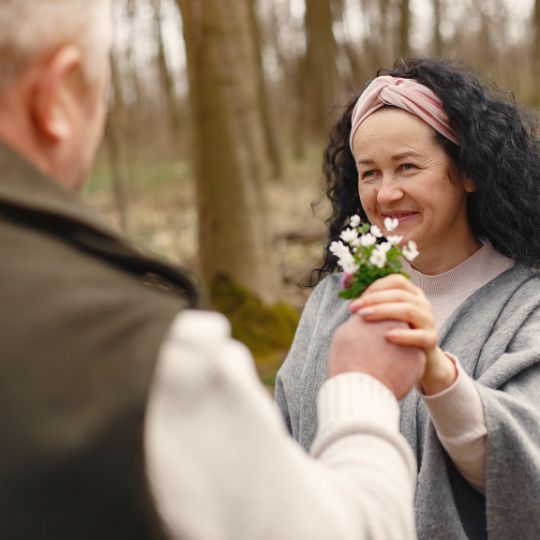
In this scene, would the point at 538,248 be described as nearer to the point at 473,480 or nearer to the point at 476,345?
the point at 476,345

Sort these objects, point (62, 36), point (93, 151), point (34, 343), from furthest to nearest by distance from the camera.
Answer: point (93, 151)
point (62, 36)
point (34, 343)

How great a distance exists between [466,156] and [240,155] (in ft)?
12.8

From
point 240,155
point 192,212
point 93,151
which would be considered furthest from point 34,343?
point 192,212

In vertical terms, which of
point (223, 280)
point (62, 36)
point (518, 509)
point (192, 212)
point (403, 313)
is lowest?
point (192, 212)

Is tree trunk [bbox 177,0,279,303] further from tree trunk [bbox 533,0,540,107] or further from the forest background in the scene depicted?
tree trunk [bbox 533,0,540,107]

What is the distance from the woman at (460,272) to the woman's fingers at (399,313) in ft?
1.39

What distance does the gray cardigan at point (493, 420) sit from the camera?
197 cm

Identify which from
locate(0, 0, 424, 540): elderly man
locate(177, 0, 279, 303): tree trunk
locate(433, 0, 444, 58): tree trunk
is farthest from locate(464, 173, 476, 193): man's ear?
locate(433, 0, 444, 58): tree trunk

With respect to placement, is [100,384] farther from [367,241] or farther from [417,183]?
[417,183]

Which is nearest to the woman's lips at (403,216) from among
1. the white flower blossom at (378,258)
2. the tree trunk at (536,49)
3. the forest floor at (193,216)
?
the forest floor at (193,216)

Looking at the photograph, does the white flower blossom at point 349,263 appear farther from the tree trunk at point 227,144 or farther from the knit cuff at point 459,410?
the tree trunk at point 227,144

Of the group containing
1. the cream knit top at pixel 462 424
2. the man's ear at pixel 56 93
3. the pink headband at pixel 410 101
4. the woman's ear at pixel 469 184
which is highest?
the man's ear at pixel 56 93

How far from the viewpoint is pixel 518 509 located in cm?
202

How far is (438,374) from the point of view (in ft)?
6.02
